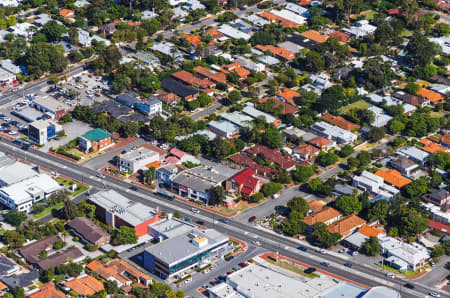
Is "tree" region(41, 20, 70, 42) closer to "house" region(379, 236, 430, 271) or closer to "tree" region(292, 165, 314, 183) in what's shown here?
"tree" region(292, 165, 314, 183)

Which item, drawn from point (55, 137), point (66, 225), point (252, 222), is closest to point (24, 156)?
point (55, 137)

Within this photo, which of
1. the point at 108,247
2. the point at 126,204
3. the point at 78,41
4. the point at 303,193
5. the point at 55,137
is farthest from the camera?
the point at 78,41

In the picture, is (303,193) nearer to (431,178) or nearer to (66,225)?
(431,178)

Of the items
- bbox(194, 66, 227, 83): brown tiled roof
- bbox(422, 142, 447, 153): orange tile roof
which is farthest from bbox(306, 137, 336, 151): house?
bbox(194, 66, 227, 83): brown tiled roof

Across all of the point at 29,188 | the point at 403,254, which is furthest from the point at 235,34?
the point at 403,254

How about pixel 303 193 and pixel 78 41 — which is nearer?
pixel 303 193

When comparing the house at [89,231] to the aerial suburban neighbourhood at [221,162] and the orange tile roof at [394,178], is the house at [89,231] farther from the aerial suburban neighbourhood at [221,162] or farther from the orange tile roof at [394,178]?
the orange tile roof at [394,178]

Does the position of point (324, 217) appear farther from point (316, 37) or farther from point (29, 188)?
point (316, 37)
